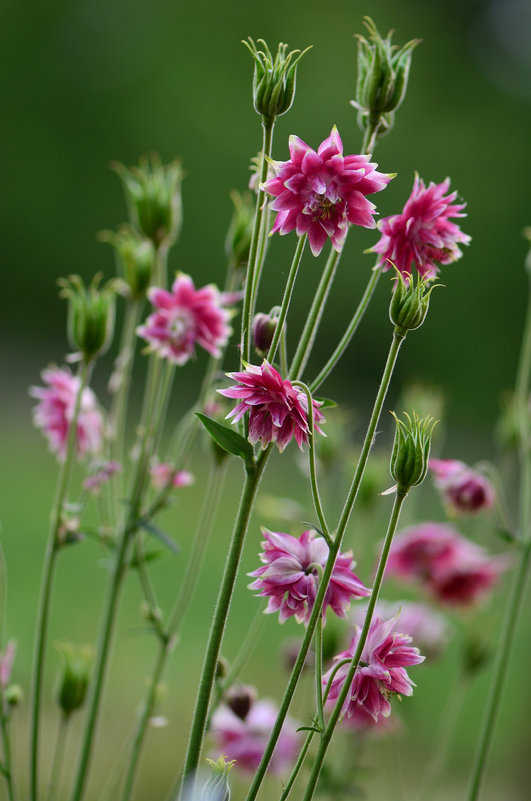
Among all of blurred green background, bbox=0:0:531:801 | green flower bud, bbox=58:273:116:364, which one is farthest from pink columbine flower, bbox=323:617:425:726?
blurred green background, bbox=0:0:531:801

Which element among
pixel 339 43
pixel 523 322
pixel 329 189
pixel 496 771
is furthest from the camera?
pixel 523 322

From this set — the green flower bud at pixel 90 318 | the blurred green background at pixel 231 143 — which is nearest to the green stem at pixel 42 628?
the green flower bud at pixel 90 318

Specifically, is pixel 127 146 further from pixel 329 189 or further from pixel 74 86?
pixel 329 189

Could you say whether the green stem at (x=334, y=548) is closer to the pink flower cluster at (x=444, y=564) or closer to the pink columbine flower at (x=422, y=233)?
the pink columbine flower at (x=422, y=233)

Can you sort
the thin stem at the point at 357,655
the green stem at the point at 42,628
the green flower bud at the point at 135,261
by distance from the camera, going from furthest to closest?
1. the green flower bud at the point at 135,261
2. the green stem at the point at 42,628
3. the thin stem at the point at 357,655


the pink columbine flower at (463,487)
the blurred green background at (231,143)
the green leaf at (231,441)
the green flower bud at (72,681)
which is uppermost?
the blurred green background at (231,143)

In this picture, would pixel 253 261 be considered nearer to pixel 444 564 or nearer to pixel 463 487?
pixel 463 487

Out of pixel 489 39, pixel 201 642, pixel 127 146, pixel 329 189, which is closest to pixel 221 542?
pixel 201 642

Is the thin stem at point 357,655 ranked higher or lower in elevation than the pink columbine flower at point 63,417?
lower
